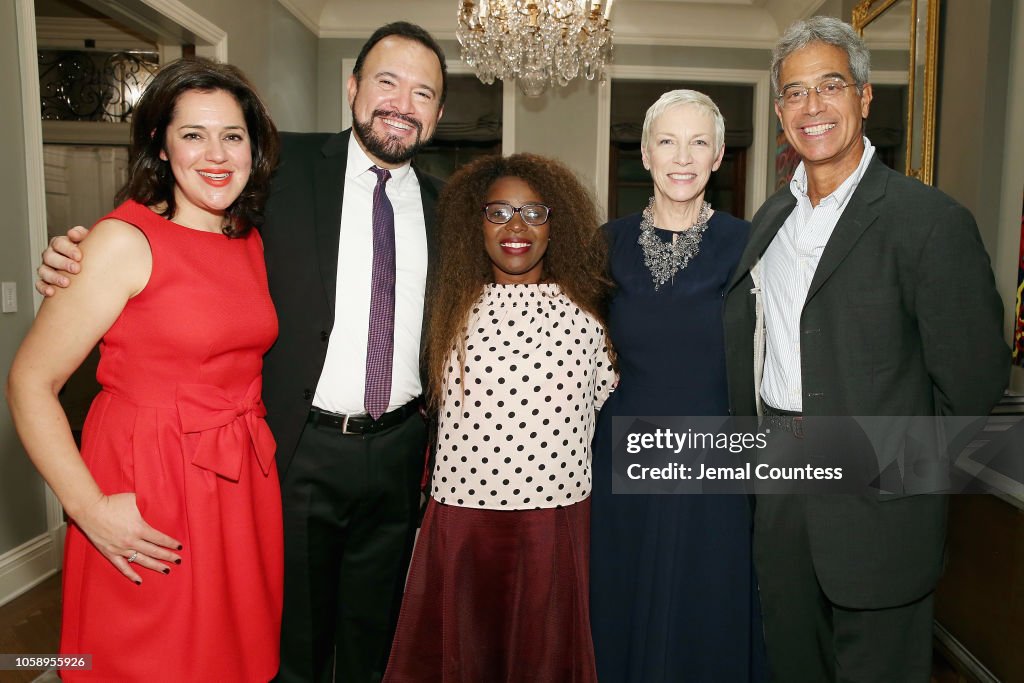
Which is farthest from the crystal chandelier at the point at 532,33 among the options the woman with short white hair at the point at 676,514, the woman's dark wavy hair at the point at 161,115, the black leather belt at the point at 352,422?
the black leather belt at the point at 352,422

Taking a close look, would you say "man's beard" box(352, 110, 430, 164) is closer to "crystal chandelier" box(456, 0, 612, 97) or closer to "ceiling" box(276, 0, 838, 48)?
"crystal chandelier" box(456, 0, 612, 97)

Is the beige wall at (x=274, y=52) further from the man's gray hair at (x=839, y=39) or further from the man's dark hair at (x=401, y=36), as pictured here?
the man's gray hair at (x=839, y=39)

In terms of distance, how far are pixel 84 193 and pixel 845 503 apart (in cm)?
625

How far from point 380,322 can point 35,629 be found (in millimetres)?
2155

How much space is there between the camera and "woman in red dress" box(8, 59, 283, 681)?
1.35 meters

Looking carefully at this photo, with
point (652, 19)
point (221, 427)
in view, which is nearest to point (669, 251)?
point (221, 427)

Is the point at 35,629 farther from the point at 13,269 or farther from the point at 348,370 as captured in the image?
the point at 348,370

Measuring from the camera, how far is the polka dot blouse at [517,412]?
1816 mm

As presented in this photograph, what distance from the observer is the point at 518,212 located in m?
1.93

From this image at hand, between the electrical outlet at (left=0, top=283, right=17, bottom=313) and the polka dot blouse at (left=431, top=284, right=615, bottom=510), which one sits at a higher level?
the electrical outlet at (left=0, top=283, right=17, bottom=313)

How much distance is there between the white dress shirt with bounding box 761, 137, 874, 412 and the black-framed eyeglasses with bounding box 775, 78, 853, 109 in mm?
146

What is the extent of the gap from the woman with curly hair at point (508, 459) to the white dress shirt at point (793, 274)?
457 mm

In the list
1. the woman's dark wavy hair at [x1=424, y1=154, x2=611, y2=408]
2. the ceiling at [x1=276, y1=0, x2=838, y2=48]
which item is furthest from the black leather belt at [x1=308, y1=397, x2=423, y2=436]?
the ceiling at [x1=276, y1=0, x2=838, y2=48]

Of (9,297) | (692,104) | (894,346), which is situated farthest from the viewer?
(9,297)
